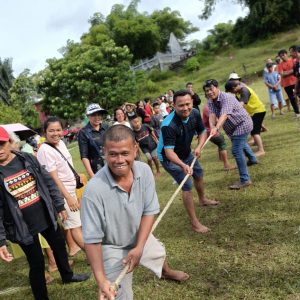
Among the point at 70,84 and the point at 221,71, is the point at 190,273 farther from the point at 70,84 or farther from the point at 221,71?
the point at 221,71

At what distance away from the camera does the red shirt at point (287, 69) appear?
9828 mm

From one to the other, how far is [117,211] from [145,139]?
599 centimetres

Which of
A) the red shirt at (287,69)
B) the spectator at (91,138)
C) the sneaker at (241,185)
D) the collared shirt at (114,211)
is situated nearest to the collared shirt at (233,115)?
the sneaker at (241,185)

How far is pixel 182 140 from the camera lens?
15.1 feet

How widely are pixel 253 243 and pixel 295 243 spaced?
44 cm

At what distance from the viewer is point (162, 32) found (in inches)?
2422

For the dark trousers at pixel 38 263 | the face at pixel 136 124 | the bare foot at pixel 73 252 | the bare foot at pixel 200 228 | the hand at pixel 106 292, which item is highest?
the face at pixel 136 124

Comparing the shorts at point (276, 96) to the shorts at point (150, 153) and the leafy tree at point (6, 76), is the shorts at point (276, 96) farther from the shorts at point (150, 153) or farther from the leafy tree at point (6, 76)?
the leafy tree at point (6, 76)

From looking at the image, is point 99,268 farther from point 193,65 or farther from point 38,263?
point 193,65

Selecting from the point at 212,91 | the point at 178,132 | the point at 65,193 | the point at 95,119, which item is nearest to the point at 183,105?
the point at 178,132

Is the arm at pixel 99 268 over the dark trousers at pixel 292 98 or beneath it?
over

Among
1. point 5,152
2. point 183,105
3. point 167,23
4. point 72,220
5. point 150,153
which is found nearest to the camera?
point 5,152

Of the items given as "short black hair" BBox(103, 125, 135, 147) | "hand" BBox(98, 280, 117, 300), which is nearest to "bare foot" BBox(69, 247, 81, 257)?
"hand" BBox(98, 280, 117, 300)

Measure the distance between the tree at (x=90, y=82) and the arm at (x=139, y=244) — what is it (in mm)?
28001
